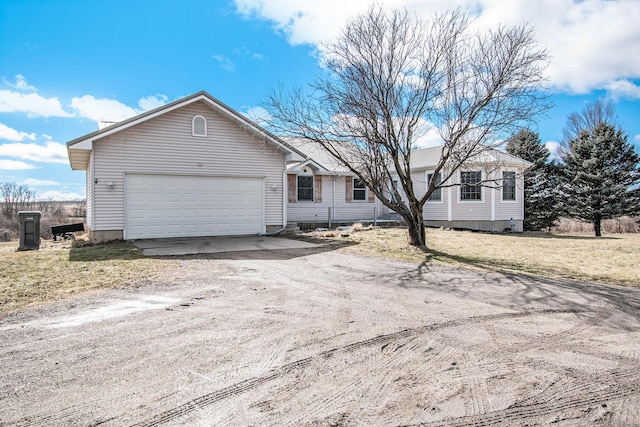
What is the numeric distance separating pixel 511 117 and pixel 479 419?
9.45 m

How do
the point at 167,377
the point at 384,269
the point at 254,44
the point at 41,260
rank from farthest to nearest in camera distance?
the point at 254,44, the point at 41,260, the point at 384,269, the point at 167,377

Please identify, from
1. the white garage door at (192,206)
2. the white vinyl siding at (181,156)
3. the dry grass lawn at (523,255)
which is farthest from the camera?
the white garage door at (192,206)

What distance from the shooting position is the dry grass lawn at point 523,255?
8.32 meters

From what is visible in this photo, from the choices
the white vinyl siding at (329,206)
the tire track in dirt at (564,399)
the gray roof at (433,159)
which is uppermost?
the gray roof at (433,159)

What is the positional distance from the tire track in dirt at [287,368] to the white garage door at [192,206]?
35.1 ft

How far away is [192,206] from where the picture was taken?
13.5m

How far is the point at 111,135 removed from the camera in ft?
39.9

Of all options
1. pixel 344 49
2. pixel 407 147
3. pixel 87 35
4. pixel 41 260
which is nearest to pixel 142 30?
pixel 87 35

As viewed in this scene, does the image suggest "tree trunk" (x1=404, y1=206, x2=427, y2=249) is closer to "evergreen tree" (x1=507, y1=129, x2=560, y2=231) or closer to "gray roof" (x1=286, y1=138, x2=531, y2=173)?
"gray roof" (x1=286, y1=138, x2=531, y2=173)

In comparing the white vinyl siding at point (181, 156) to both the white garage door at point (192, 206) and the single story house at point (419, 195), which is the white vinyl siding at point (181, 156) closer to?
the white garage door at point (192, 206)

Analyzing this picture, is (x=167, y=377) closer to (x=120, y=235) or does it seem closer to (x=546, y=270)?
(x=546, y=270)

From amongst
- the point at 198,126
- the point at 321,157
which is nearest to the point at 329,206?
the point at 321,157

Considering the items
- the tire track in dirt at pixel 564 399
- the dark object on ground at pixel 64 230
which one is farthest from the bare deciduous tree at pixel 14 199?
the tire track in dirt at pixel 564 399

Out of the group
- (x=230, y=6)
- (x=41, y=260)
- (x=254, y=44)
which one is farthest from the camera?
(x=254, y=44)
